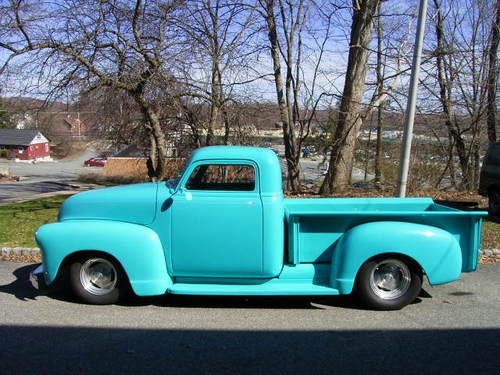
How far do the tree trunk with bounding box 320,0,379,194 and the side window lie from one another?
7.18 meters

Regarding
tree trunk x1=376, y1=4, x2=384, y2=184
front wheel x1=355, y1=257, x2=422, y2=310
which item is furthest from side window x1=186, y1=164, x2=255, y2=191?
tree trunk x1=376, y1=4, x2=384, y2=184

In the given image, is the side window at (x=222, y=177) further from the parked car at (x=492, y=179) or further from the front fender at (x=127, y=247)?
the parked car at (x=492, y=179)

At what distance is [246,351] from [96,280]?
6.71 ft

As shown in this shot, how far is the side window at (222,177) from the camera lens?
4.82m

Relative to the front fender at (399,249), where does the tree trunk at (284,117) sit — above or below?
above

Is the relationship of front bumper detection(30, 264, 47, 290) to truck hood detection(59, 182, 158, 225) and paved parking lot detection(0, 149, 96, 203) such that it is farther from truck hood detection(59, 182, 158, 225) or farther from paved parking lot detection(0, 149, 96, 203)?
paved parking lot detection(0, 149, 96, 203)

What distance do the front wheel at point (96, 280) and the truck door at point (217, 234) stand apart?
705 millimetres

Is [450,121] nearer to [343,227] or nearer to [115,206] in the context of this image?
[343,227]

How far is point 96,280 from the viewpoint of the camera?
486 cm

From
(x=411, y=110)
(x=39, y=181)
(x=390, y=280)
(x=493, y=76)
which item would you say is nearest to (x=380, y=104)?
(x=493, y=76)

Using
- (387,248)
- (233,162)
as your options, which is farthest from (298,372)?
(233,162)

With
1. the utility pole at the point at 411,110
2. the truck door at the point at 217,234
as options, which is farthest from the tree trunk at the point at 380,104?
the truck door at the point at 217,234

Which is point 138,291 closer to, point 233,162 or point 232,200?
point 232,200

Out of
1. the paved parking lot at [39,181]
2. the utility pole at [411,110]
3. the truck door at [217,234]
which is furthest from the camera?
the paved parking lot at [39,181]
